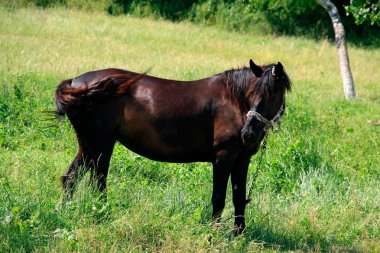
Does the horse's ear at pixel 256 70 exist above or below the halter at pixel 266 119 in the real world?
above

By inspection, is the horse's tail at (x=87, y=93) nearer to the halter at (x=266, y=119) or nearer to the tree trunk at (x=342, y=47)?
the halter at (x=266, y=119)

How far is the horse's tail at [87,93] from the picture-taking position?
687 cm

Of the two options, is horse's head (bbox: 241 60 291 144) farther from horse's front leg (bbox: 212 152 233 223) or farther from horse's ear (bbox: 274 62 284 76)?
horse's front leg (bbox: 212 152 233 223)

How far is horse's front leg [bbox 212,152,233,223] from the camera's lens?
6777mm

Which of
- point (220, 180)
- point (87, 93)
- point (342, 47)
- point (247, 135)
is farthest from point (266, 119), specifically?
point (342, 47)

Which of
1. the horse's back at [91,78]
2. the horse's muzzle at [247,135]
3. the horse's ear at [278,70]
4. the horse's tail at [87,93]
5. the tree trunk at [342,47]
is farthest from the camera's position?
the tree trunk at [342,47]

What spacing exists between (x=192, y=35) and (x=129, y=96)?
18.4 metres

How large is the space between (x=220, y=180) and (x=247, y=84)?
42.8 inches

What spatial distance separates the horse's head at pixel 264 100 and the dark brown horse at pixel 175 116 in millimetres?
11

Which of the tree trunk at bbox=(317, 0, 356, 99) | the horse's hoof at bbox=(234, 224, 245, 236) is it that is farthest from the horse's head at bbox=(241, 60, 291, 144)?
the tree trunk at bbox=(317, 0, 356, 99)

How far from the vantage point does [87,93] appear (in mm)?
6863

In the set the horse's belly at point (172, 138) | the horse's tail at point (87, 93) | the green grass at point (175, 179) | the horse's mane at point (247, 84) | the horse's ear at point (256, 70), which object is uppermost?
the horse's ear at point (256, 70)

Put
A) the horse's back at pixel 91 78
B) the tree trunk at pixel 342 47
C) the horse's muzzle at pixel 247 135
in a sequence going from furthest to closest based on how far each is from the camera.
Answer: the tree trunk at pixel 342 47 < the horse's back at pixel 91 78 < the horse's muzzle at pixel 247 135

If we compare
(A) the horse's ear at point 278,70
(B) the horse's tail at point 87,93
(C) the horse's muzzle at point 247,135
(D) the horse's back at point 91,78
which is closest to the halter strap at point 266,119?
(C) the horse's muzzle at point 247,135
